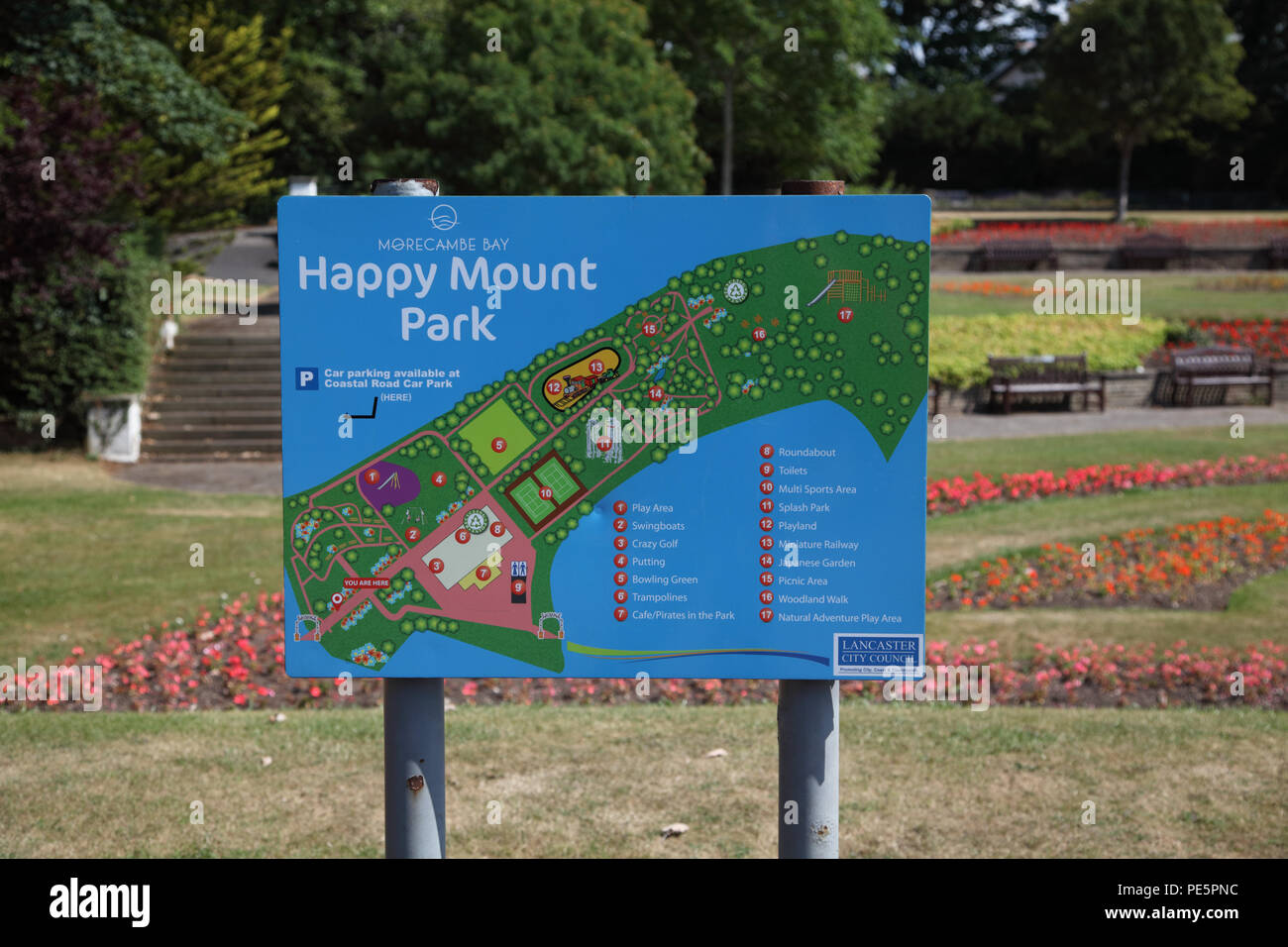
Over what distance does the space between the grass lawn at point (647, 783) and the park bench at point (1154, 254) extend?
94.5 ft

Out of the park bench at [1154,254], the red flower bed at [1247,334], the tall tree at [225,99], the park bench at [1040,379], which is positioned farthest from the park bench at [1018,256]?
the tall tree at [225,99]

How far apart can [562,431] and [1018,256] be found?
101 feet

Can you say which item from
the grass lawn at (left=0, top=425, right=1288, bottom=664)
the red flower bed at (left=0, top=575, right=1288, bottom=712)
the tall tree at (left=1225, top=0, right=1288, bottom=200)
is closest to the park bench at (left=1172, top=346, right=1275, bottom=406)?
the grass lawn at (left=0, top=425, right=1288, bottom=664)

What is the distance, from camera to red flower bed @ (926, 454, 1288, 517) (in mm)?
12266

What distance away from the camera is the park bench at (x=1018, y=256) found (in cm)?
3173

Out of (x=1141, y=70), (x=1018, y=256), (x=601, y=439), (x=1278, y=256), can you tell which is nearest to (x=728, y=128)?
(x=1018, y=256)

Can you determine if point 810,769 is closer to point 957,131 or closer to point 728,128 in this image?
point 728,128

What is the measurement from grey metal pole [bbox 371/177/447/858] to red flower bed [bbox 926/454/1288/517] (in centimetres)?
928

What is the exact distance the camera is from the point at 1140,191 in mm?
57312

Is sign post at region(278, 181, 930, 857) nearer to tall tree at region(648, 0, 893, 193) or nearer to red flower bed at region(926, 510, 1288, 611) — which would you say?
red flower bed at region(926, 510, 1288, 611)

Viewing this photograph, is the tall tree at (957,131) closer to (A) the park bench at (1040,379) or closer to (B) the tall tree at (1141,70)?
→ (B) the tall tree at (1141,70)

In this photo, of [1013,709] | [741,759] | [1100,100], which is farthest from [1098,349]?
[1100,100]
